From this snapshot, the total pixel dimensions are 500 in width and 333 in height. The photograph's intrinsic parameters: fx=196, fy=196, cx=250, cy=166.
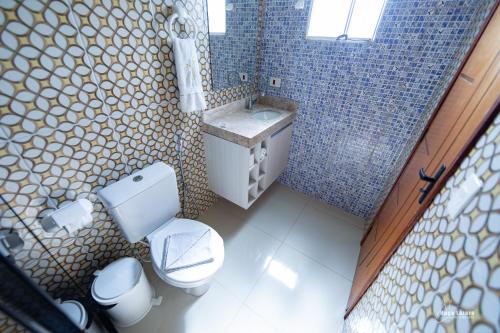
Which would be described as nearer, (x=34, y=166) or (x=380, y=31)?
(x=34, y=166)

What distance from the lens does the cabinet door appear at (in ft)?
6.23

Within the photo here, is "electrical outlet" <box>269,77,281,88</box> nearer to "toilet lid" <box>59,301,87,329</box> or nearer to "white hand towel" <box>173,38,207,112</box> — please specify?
"white hand towel" <box>173,38,207,112</box>

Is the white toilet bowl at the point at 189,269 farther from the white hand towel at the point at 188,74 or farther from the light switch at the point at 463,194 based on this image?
the light switch at the point at 463,194

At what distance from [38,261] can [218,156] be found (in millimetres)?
1245

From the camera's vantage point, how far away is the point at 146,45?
1.13 meters

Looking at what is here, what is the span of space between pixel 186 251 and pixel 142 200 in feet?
1.36

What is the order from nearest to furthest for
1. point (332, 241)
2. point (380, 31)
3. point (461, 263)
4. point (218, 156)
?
point (461, 263)
point (380, 31)
point (218, 156)
point (332, 241)

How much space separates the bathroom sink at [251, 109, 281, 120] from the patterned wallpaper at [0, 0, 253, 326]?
80cm

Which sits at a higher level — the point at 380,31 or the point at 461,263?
the point at 380,31

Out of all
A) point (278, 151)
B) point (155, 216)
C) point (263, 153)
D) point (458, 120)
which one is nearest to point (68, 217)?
point (155, 216)

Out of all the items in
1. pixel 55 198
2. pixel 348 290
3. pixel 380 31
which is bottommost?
pixel 348 290

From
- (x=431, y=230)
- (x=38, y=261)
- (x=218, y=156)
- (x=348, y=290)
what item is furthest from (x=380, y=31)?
(x=38, y=261)

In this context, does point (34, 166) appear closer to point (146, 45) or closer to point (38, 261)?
point (38, 261)

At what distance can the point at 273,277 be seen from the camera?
157 cm
